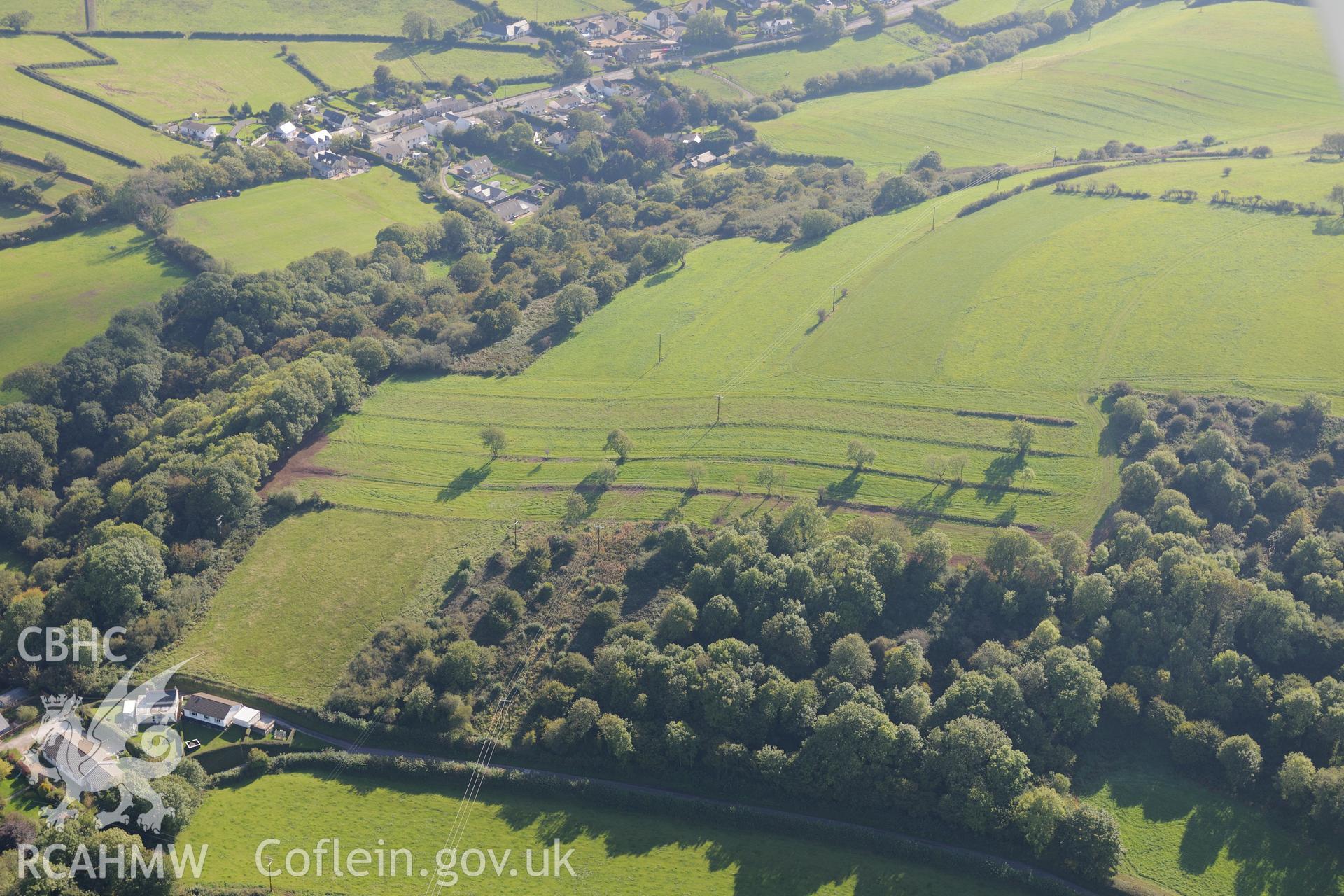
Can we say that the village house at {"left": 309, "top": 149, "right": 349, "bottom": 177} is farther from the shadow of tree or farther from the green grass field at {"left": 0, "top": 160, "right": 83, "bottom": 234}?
the shadow of tree

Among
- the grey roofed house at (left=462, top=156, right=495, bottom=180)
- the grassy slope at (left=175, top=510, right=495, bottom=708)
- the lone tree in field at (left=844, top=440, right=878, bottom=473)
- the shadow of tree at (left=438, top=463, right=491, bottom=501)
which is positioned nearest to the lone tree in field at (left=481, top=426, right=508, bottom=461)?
the shadow of tree at (left=438, top=463, right=491, bottom=501)

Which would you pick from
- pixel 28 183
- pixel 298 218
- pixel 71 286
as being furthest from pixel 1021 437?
pixel 28 183

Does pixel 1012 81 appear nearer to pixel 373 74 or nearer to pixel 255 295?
pixel 373 74

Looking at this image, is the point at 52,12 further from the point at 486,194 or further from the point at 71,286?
the point at 486,194

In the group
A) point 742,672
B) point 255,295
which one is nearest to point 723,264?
point 255,295

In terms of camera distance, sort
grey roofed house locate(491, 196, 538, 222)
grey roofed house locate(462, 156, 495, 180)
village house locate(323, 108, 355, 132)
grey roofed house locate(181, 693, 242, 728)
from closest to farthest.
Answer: grey roofed house locate(181, 693, 242, 728), grey roofed house locate(491, 196, 538, 222), grey roofed house locate(462, 156, 495, 180), village house locate(323, 108, 355, 132)

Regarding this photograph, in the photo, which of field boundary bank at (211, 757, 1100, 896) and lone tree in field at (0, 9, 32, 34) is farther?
lone tree in field at (0, 9, 32, 34)
